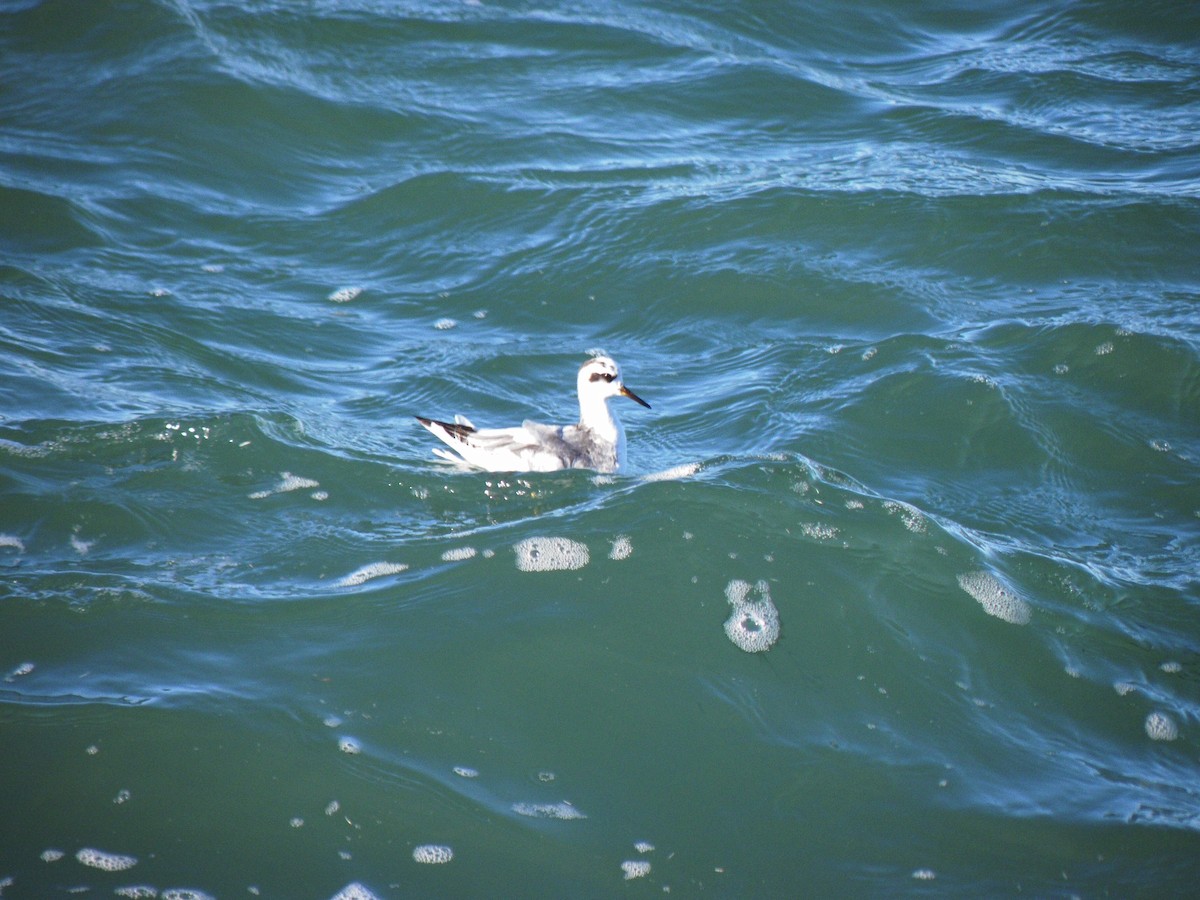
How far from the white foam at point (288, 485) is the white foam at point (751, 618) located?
2.90 metres

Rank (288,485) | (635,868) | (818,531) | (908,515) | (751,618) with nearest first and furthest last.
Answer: (635,868), (751,618), (818,531), (908,515), (288,485)

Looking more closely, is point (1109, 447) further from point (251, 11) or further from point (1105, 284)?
point (251, 11)

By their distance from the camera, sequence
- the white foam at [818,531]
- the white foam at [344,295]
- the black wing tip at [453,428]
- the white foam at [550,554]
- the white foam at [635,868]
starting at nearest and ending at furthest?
the white foam at [635,868] < the white foam at [550,554] < the white foam at [818,531] < the black wing tip at [453,428] < the white foam at [344,295]

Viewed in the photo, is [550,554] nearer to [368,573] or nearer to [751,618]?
[368,573]

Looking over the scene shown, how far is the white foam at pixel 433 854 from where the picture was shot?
4.80 metres

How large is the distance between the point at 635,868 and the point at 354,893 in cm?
116

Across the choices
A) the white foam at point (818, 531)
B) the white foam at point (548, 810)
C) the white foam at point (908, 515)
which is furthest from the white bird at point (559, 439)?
the white foam at point (548, 810)

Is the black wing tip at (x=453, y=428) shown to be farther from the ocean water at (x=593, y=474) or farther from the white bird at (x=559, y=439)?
the ocean water at (x=593, y=474)

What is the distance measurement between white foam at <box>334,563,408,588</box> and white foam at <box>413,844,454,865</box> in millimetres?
1892

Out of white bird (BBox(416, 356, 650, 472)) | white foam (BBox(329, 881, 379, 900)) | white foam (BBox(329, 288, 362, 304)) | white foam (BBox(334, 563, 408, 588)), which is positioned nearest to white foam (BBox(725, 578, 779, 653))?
white foam (BBox(334, 563, 408, 588))

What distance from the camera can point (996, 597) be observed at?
6480 mm

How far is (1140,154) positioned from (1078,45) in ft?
8.88

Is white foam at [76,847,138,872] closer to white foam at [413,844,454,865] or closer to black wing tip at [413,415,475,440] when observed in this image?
white foam at [413,844,454,865]

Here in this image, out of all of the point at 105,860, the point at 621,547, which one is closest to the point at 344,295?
the point at 621,547
